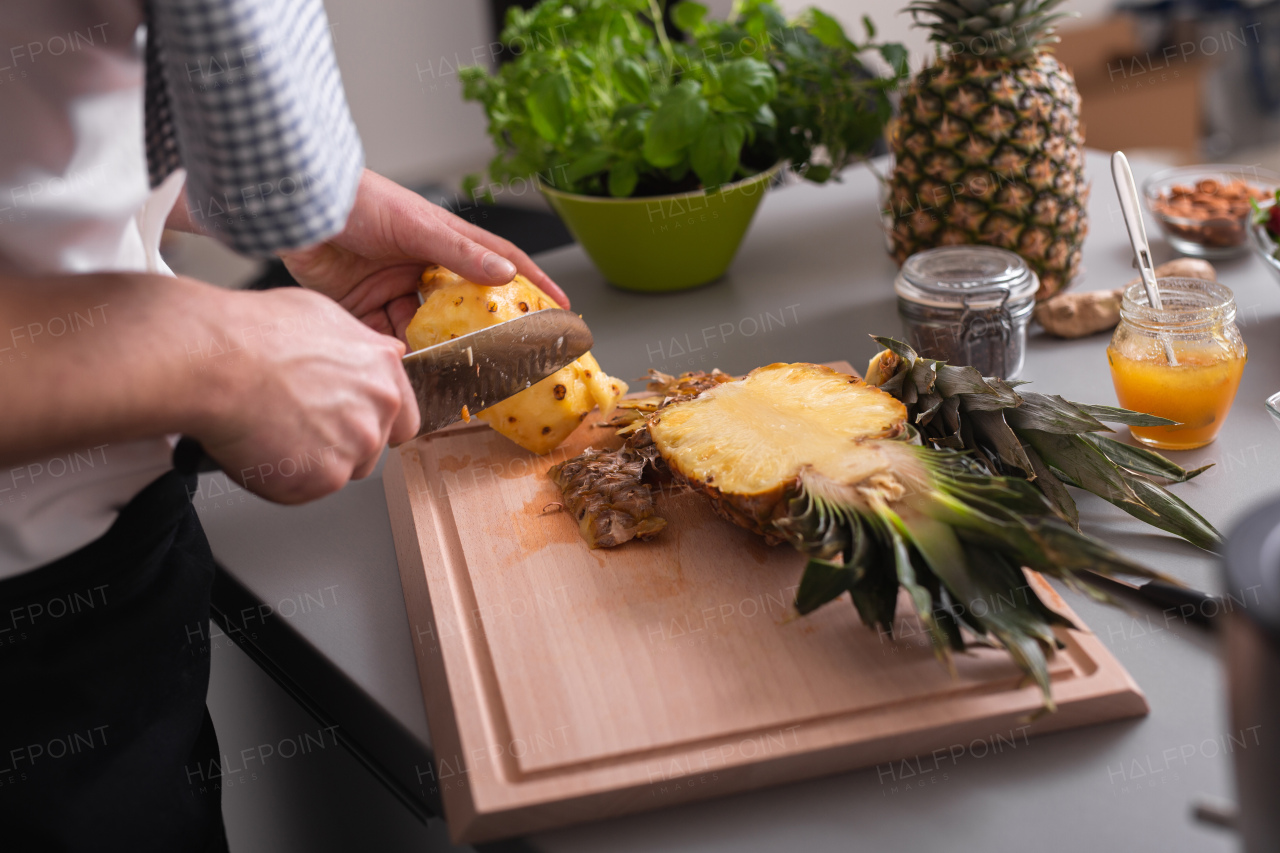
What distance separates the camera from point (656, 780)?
778 millimetres

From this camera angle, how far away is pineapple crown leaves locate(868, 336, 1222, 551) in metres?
1.02

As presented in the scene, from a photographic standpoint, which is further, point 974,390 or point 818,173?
point 818,173

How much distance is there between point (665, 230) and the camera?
64.4 inches

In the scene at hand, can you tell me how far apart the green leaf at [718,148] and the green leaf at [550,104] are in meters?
0.22

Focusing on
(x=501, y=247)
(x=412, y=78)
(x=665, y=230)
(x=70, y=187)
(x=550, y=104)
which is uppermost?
(x=70, y=187)

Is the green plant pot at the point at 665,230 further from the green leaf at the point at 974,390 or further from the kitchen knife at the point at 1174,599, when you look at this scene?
the kitchen knife at the point at 1174,599

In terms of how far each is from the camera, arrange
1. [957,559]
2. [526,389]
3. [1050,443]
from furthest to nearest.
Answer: [526,389], [1050,443], [957,559]

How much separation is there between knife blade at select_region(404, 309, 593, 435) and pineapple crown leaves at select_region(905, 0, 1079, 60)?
2.37 ft

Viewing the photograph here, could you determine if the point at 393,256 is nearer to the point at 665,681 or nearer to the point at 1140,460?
the point at 665,681

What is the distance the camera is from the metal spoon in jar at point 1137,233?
1.17 metres

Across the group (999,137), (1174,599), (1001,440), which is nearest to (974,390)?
(1001,440)

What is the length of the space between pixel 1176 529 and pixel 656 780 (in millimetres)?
608

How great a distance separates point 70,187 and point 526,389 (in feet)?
1.67

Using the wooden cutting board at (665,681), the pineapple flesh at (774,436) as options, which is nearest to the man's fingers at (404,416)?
the wooden cutting board at (665,681)
